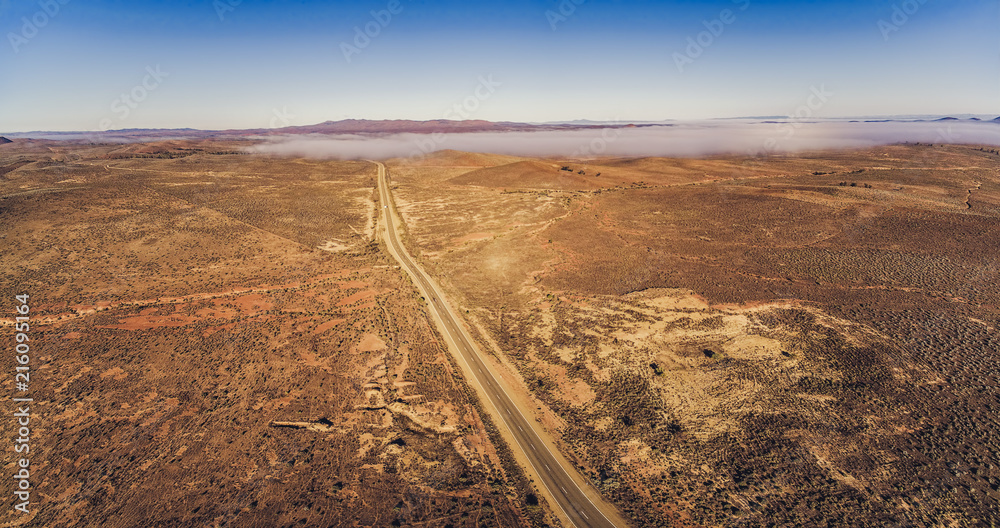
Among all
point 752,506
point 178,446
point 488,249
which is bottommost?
point 752,506

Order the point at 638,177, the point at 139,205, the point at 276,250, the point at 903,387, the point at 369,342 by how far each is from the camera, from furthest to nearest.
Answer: the point at 638,177 < the point at 139,205 < the point at 276,250 < the point at 369,342 < the point at 903,387

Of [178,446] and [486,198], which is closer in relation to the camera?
[178,446]

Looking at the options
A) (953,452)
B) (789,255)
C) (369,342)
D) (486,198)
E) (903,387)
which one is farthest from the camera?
(486,198)

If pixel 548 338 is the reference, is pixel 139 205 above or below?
above

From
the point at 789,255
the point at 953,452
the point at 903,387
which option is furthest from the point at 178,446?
the point at 789,255

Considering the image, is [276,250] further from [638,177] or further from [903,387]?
[638,177]

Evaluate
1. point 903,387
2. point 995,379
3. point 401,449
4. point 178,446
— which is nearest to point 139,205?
point 178,446

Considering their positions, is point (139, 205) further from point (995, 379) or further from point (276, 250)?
point (995, 379)
